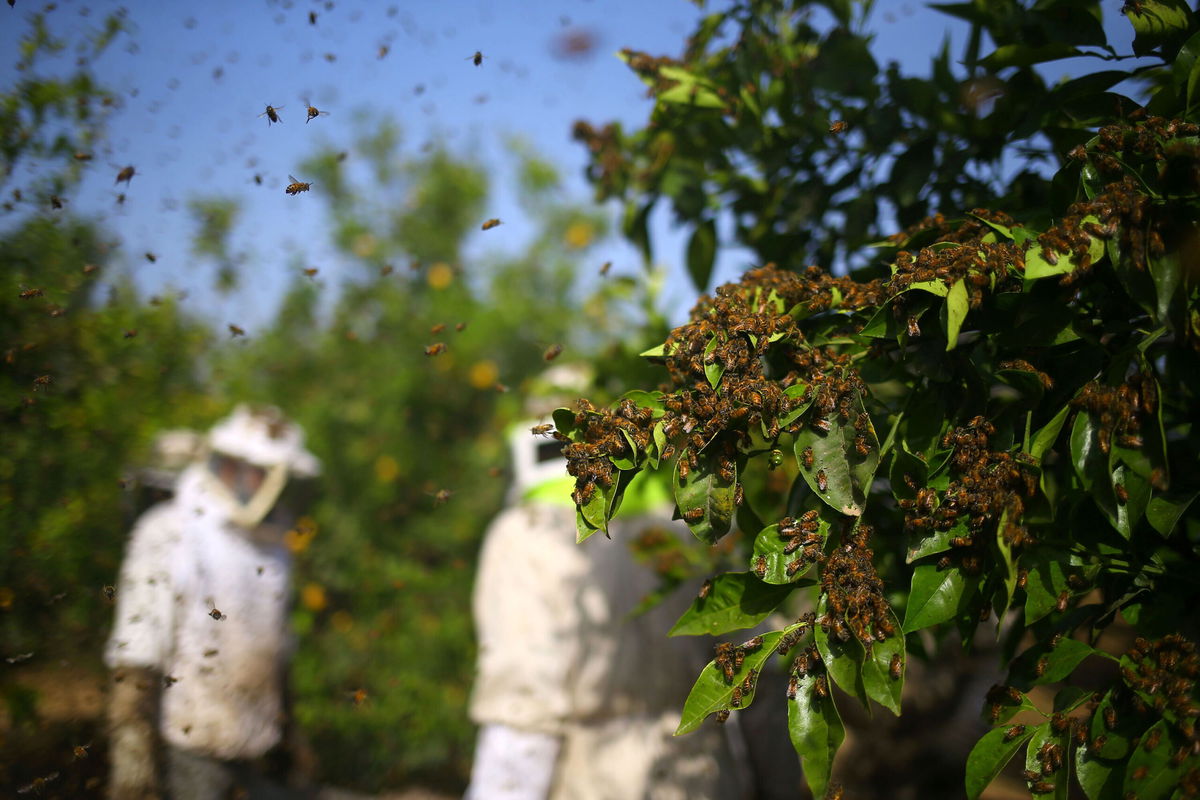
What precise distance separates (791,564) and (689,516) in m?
0.18

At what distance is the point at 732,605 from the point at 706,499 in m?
0.24

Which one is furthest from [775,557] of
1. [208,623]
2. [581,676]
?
[208,623]

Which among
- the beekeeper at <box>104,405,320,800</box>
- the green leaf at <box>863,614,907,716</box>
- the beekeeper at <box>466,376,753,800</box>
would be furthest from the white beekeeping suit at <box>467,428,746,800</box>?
the green leaf at <box>863,614,907,716</box>

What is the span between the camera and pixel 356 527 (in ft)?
17.9

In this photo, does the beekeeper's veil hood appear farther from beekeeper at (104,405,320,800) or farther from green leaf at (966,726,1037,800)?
green leaf at (966,726,1037,800)

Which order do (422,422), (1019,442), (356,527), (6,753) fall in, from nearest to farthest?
(1019,442), (6,753), (356,527), (422,422)

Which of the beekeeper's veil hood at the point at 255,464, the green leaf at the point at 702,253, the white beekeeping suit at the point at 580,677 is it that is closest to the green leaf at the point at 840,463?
the green leaf at the point at 702,253

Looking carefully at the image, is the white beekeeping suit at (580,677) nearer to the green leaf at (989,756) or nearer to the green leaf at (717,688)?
the green leaf at (717,688)

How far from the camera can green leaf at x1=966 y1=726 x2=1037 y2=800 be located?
3.58 feet

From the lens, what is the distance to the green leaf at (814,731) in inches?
41.1

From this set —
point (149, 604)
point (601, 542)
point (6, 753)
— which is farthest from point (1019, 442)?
point (149, 604)

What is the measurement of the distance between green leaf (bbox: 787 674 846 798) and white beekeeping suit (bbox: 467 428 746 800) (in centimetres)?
148

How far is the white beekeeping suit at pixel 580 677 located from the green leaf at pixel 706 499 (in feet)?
4.68

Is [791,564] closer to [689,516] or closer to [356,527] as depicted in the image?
[689,516]
